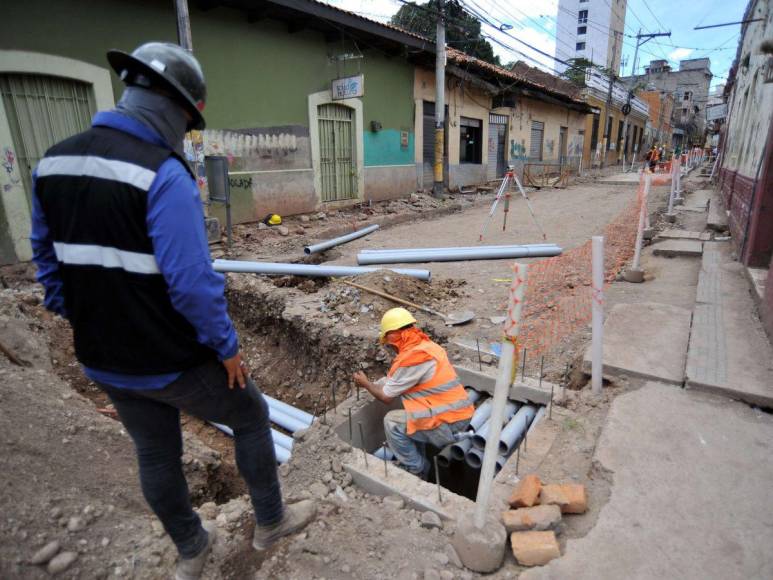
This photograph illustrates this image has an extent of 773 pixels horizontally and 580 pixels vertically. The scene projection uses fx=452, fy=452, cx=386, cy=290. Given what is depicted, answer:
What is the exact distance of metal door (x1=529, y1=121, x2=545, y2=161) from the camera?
866 inches

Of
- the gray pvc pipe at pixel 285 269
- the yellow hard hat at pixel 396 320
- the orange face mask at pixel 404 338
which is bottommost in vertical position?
the gray pvc pipe at pixel 285 269

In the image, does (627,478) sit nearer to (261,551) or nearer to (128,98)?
(261,551)

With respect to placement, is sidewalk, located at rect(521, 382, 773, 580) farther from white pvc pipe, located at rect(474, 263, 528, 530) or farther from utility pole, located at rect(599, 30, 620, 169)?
utility pole, located at rect(599, 30, 620, 169)

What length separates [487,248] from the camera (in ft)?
24.7

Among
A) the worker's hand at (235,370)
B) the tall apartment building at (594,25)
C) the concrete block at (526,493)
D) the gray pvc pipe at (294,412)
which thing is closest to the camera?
the worker's hand at (235,370)

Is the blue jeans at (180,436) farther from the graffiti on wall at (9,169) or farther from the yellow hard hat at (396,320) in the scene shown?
the graffiti on wall at (9,169)

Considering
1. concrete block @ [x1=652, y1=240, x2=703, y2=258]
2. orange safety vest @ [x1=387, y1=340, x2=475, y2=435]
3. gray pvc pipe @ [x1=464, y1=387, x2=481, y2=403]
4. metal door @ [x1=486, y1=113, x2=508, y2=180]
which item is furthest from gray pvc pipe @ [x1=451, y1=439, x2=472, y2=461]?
metal door @ [x1=486, y1=113, x2=508, y2=180]

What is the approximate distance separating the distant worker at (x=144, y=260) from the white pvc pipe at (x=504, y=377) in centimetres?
97

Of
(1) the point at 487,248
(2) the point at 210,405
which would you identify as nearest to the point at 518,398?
(2) the point at 210,405

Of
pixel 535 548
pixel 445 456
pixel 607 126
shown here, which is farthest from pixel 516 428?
pixel 607 126

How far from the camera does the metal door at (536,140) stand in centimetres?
2200

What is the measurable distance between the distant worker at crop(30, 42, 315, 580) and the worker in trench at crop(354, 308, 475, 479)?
1.36 m

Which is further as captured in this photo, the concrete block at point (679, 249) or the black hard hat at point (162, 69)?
the concrete block at point (679, 249)

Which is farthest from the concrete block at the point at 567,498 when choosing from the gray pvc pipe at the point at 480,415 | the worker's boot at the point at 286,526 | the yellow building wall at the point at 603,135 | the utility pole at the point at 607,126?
the utility pole at the point at 607,126
